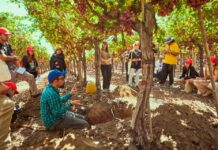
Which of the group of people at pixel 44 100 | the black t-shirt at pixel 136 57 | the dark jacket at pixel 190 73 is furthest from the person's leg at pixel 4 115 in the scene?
the dark jacket at pixel 190 73

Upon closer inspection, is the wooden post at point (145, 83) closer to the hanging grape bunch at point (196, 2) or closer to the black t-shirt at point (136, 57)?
the hanging grape bunch at point (196, 2)

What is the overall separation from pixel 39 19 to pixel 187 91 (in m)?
6.92

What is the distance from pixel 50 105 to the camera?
498 centimetres

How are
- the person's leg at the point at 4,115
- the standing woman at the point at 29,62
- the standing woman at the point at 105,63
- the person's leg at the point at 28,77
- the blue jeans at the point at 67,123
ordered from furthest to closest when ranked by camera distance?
the standing woman at the point at 105,63 < the standing woman at the point at 29,62 < the person's leg at the point at 28,77 < the blue jeans at the point at 67,123 < the person's leg at the point at 4,115

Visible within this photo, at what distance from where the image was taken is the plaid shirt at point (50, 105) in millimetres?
4957

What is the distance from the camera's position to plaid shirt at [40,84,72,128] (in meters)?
4.96

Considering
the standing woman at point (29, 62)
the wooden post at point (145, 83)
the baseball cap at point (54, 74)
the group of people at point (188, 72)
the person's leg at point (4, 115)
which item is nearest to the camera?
the person's leg at point (4, 115)

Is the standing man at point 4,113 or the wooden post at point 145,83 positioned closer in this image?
the standing man at point 4,113

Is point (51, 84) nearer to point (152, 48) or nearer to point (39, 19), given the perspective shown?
point (152, 48)

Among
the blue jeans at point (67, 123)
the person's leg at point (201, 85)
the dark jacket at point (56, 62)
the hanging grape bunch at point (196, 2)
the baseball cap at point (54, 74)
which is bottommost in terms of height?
the blue jeans at point (67, 123)

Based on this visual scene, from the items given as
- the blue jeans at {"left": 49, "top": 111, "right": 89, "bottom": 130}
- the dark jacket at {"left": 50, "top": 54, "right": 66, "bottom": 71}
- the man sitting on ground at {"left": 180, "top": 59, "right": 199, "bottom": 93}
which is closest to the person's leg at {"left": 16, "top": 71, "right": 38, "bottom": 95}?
the dark jacket at {"left": 50, "top": 54, "right": 66, "bottom": 71}

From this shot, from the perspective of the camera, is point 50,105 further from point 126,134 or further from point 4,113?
point 126,134

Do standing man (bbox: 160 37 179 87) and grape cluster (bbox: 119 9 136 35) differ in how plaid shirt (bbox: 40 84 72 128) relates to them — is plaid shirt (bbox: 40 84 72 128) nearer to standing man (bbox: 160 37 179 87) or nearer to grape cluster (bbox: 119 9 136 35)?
grape cluster (bbox: 119 9 136 35)

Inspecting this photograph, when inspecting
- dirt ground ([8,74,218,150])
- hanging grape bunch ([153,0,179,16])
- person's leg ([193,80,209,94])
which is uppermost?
hanging grape bunch ([153,0,179,16])
